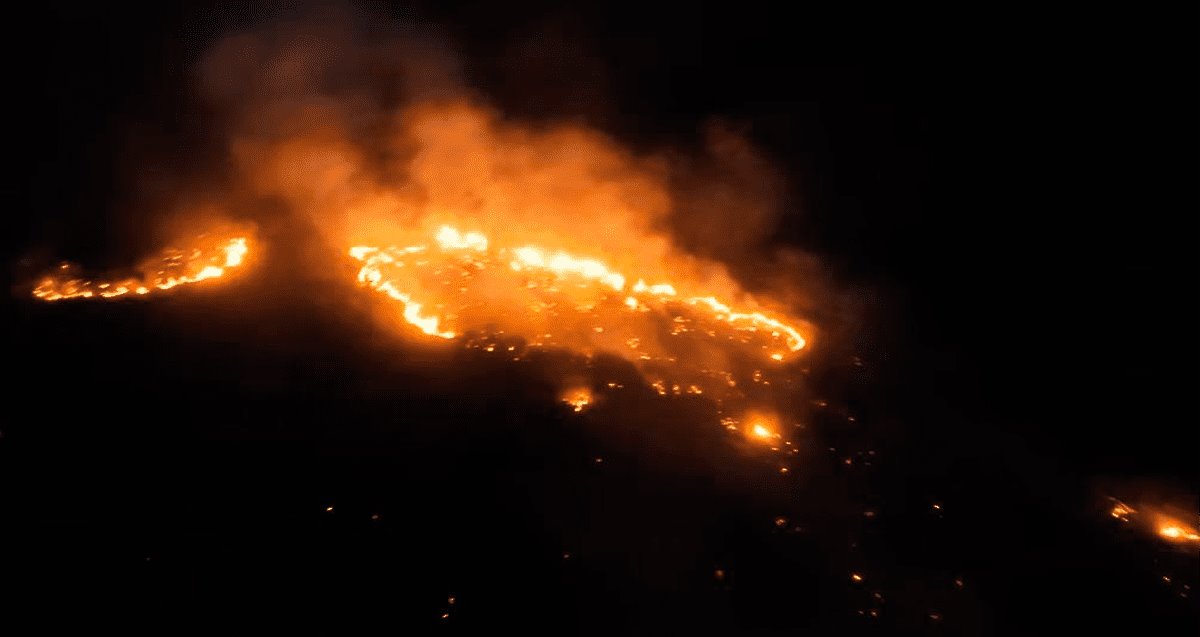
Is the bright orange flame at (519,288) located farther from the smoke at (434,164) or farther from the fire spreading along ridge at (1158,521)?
the fire spreading along ridge at (1158,521)

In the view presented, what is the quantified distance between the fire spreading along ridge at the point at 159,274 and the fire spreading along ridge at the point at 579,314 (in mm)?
1302

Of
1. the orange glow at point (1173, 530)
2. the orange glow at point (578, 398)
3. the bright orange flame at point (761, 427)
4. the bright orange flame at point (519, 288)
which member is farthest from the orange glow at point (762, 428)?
the orange glow at point (1173, 530)

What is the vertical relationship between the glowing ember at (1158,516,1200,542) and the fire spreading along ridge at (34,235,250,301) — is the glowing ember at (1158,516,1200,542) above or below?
below

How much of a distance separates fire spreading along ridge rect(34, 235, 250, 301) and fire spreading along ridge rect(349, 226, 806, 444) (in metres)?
1.30

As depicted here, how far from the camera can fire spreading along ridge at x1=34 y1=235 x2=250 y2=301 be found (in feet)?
22.1

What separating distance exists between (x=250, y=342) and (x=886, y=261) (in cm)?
771

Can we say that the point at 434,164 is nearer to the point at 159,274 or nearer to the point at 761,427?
the point at 159,274

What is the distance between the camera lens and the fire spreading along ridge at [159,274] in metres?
6.74

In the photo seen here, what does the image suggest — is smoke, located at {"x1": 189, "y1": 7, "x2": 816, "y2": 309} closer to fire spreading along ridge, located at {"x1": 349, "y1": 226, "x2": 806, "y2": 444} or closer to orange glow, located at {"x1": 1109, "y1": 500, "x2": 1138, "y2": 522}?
fire spreading along ridge, located at {"x1": 349, "y1": 226, "x2": 806, "y2": 444}

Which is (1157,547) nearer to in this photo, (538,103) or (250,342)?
(250,342)

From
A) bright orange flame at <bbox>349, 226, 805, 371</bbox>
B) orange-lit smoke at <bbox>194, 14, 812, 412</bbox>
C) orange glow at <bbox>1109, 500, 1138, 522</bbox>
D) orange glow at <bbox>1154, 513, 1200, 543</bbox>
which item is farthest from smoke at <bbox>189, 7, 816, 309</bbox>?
orange glow at <bbox>1154, 513, 1200, 543</bbox>

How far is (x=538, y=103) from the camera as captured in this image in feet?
36.9

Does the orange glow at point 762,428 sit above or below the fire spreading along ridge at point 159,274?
below

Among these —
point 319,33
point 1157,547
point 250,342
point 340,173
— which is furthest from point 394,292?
point 1157,547
